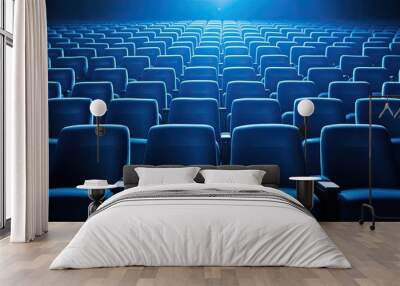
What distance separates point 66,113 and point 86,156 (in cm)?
71

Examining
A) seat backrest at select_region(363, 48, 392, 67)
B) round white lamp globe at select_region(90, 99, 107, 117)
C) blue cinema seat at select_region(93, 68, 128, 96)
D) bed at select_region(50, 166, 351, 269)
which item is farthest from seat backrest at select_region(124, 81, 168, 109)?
bed at select_region(50, 166, 351, 269)

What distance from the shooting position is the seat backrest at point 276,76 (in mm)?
6750

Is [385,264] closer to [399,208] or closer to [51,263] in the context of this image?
[399,208]

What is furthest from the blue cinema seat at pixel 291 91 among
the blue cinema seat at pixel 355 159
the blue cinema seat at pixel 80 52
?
the blue cinema seat at pixel 80 52

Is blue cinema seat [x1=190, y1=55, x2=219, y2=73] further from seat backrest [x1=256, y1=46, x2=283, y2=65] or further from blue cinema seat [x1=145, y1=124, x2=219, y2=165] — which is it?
blue cinema seat [x1=145, y1=124, x2=219, y2=165]

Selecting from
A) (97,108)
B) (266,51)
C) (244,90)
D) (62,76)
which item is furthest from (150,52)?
(97,108)

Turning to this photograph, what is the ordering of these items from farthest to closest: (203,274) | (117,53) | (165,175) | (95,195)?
(117,53) → (165,175) → (95,195) → (203,274)

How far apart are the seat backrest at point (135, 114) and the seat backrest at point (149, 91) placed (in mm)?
475

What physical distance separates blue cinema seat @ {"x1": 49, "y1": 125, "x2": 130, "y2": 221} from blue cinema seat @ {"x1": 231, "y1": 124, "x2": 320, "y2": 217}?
104cm

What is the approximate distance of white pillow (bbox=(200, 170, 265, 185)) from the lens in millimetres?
4882

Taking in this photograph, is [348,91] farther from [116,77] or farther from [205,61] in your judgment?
[116,77]

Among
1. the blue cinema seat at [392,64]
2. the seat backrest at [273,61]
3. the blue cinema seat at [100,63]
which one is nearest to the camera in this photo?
the blue cinema seat at [392,64]

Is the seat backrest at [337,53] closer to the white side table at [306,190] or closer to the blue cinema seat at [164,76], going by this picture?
the blue cinema seat at [164,76]

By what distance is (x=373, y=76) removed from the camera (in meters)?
6.42
